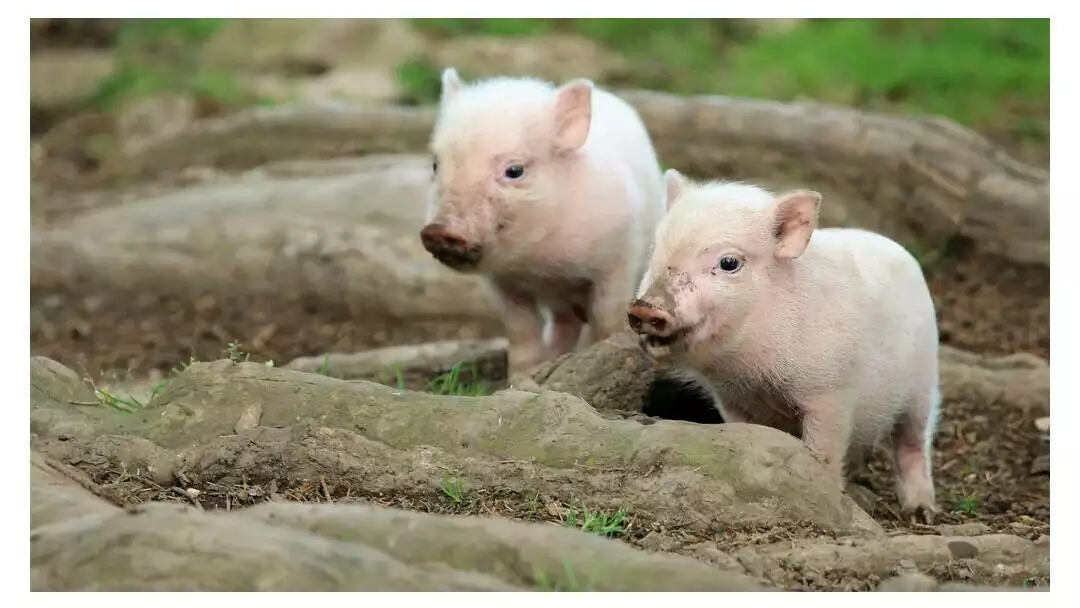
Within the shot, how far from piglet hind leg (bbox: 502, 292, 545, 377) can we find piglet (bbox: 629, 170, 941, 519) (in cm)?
139

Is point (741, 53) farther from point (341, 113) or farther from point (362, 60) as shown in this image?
point (341, 113)

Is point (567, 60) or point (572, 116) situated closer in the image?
point (572, 116)

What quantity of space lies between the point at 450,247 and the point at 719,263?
4.46 feet

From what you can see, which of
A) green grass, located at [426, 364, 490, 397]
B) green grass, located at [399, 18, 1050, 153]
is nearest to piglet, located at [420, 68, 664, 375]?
green grass, located at [426, 364, 490, 397]

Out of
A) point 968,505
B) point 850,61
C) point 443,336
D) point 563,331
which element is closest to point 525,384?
point 563,331

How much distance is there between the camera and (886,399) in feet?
17.0

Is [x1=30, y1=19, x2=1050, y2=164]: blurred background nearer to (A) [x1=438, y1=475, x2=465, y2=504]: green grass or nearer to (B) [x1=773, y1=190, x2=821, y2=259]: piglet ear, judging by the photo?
(B) [x1=773, y1=190, x2=821, y2=259]: piglet ear

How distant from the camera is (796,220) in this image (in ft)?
15.7

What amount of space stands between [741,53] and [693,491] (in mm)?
10733

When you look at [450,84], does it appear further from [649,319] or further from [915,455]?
[915,455]

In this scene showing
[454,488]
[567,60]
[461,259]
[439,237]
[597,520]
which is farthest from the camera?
[567,60]

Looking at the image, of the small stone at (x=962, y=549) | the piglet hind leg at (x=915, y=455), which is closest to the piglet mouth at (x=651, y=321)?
the small stone at (x=962, y=549)

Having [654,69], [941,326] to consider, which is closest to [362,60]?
[654,69]

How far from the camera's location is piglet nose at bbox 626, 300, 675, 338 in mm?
4527
